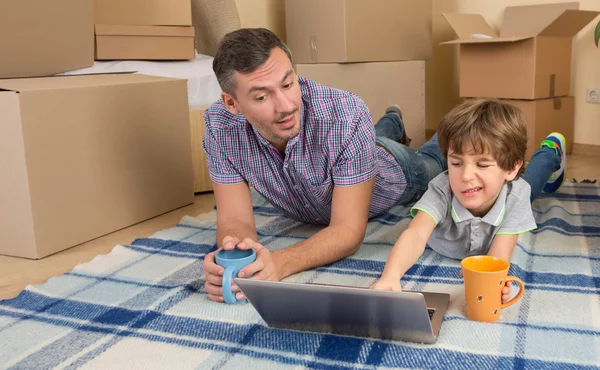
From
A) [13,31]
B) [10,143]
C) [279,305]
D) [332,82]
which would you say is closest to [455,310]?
[279,305]

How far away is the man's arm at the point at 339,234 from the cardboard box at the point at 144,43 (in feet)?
3.89

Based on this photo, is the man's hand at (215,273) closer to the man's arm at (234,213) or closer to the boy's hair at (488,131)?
the man's arm at (234,213)

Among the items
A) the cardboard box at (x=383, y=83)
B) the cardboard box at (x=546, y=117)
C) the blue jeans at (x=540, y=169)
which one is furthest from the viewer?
the cardboard box at (x=383, y=83)

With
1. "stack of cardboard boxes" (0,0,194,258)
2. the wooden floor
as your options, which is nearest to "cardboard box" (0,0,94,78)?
"stack of cardboard boxes" (0,0,194,258)

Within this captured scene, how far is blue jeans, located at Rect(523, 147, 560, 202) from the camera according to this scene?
1.75m

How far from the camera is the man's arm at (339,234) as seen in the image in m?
1.34

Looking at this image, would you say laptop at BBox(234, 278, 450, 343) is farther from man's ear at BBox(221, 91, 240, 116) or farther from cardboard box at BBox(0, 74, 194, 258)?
cardboard box at BBox(0, 74, 194, 258)

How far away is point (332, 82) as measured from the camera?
109 inches

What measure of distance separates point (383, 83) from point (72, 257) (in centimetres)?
168

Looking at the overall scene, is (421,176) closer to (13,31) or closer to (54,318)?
(54,318)

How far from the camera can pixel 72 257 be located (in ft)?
5.34

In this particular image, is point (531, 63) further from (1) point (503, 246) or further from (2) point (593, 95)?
(1) point (503, 246)

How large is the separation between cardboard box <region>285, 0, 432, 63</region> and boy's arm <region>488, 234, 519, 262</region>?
158cm

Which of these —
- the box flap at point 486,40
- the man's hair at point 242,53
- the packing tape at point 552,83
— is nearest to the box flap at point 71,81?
the man's hair at point 242,53
